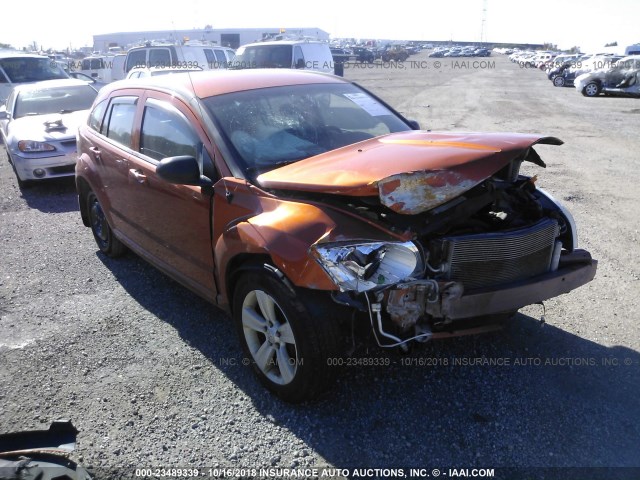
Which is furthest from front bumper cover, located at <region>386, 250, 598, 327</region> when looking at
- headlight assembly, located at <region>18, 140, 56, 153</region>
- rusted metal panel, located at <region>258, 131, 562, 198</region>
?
headlight assembly, located at <region>18, 140, 56, 153</region>

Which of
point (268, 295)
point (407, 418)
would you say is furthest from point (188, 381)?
point (407, 418)

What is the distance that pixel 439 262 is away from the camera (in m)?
2.78

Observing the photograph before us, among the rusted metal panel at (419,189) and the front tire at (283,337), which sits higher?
the rusted metal panel at (419,189)

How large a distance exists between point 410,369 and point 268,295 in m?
1.11

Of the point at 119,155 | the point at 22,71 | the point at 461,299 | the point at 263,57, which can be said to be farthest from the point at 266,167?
the point at 22,71

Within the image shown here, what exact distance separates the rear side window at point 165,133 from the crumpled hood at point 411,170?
0.80 metres

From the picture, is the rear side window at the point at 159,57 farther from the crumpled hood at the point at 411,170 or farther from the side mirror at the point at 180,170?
the crumpled hood at the point at 411,170

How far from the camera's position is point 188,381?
3.34 m

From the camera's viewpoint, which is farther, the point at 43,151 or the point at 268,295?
the point at 43,151

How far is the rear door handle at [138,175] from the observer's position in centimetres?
402

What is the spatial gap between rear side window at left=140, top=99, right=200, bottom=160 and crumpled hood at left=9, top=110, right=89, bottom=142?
4699 mm

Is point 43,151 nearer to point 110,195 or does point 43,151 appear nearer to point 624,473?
point 110,195

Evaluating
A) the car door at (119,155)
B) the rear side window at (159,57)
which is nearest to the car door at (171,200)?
the car door at (119,155)

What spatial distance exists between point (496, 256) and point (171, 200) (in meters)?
2.24
